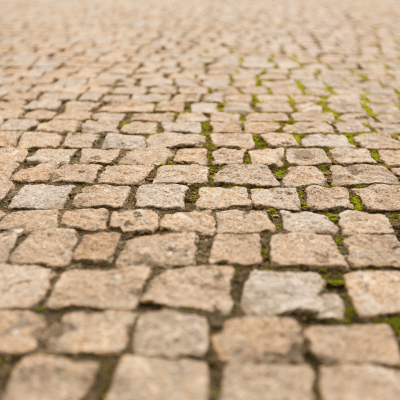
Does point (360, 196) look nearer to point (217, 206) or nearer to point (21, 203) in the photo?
point (217, 206)

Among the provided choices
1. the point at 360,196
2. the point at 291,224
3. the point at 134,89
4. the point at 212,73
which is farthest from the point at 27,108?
the point at 360,196

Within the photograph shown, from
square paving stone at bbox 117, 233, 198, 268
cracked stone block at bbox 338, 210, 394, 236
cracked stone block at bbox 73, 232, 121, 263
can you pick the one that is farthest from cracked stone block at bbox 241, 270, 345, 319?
cracked stone block at bbox 73, 232, 121, 263

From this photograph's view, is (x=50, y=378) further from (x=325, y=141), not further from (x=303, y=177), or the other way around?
(x=325, y=141)

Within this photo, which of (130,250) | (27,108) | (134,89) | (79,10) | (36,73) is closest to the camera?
(130,250)

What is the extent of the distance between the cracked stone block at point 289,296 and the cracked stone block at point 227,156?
4.26 ft

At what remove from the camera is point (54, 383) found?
1415 millimetres

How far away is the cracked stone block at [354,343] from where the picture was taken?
152cm

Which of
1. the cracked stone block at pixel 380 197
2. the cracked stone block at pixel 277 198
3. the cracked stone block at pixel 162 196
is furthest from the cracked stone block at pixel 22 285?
the cracked stone block at pixel 380 197

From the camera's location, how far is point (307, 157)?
313 centimetres

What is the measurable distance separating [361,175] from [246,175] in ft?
2.91

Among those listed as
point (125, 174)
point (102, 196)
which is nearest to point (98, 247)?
point (102, 196)

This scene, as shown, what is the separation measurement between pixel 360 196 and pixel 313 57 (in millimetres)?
4190

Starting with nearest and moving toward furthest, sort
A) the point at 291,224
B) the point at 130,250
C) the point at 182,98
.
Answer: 1. the point at 130,250
2. the point at 291,224
3. the point at 182,98

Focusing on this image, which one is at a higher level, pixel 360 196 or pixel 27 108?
pixel 27 108
